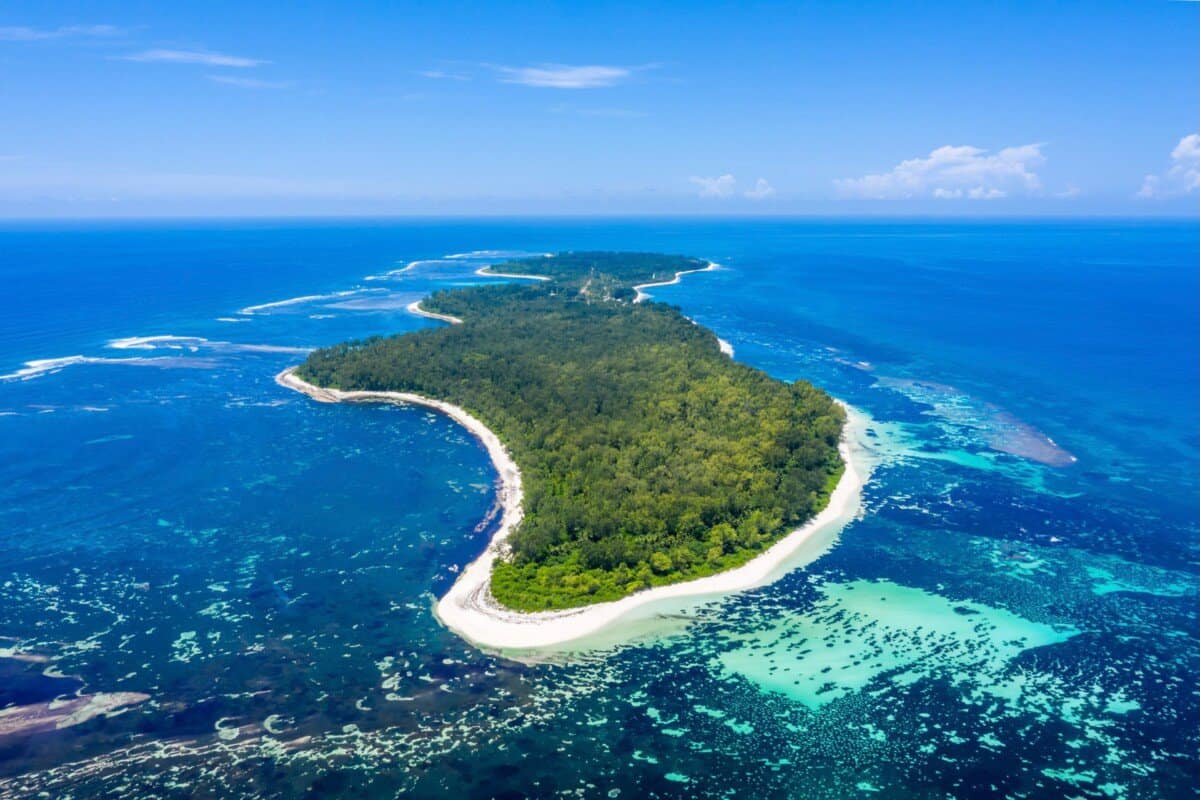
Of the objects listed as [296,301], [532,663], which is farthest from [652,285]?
[532,663]

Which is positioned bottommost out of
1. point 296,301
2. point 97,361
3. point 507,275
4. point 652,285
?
point 97,361

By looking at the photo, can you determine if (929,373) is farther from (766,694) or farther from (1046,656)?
(766,694)

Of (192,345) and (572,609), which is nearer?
(572,609)

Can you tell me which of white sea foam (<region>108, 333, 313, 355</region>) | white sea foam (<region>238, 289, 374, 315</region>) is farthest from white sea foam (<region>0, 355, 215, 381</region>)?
white sea foam (<region>238, 289, 374, 315</region>)

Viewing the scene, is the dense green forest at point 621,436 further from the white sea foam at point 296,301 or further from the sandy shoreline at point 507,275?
the sandy shoreline at point 507,275

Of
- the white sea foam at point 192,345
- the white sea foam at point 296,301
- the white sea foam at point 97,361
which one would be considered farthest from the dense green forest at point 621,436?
the white sea foam at point 296,301

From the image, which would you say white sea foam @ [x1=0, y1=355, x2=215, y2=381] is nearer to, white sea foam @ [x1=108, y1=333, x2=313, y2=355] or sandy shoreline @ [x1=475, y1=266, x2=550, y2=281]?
white sea foam @ [x1=108, y1=333, x2=313, y2=355]

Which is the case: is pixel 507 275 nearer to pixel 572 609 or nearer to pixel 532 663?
pixel 572 609

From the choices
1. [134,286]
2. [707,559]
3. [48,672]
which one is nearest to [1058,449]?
[707,559]
